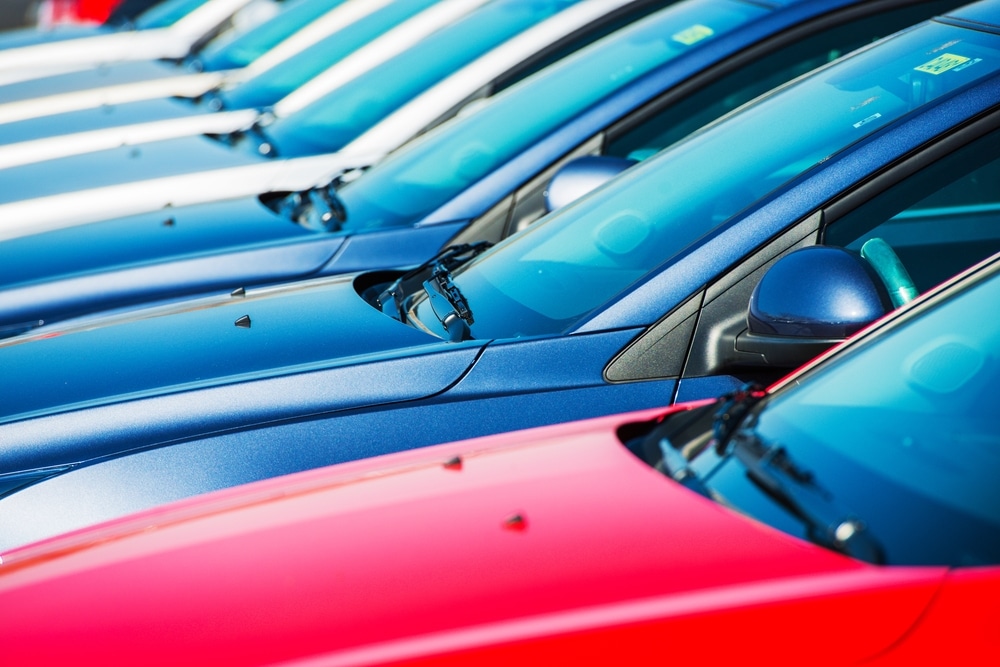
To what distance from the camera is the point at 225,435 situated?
7.53 feet

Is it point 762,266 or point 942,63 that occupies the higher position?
point 942,63

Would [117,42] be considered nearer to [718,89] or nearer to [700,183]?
[718,89]

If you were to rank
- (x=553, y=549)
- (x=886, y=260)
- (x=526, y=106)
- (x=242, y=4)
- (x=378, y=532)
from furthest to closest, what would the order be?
(x=242, y=4) < (x=526, y=106) < (x=886, y=260) < (x=378, y=532) < (x=553, y=549)

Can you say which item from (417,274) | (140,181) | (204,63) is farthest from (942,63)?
(204,63)

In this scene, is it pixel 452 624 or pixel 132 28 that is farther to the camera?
pixel 132 28

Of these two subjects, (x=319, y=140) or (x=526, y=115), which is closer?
(x=526, y=115)

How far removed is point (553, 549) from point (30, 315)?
2407 millimetres

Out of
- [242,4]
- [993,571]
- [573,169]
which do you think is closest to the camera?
[993,571]

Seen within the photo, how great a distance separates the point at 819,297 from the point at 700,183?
749mm

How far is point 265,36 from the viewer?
7734mm

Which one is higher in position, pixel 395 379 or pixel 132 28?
pixel 132 28

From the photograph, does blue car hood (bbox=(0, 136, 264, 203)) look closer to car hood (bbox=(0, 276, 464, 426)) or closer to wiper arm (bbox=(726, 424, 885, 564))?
car hood (bbox=(0, 276, 464, 426))

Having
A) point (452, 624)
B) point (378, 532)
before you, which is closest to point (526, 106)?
point (378, 532)

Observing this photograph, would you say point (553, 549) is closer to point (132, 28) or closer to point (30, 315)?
point (30, 315)
